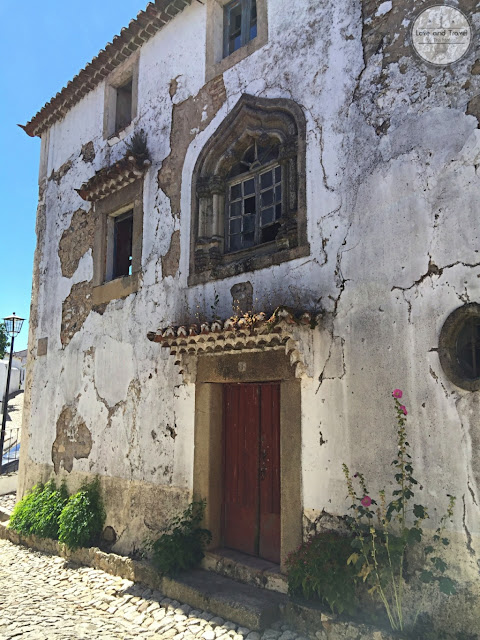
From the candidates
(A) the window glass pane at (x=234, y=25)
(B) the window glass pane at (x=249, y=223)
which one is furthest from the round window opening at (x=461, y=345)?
(A) the window glass pane at (x=234, y=25)

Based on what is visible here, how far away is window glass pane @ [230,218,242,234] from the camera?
6133 mm

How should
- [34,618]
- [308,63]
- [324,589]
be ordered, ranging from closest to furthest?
1. [324,589]
2. [34,618]
3. [308,63]

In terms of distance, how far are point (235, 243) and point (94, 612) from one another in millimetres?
4143

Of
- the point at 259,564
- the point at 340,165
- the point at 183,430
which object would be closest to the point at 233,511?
the point at 259,564

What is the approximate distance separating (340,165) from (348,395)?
2159 mm

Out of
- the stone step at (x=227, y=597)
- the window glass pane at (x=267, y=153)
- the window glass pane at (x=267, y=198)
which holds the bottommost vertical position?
the stone step at (x=227, y=597)

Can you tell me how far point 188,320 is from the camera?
6164 millimetres

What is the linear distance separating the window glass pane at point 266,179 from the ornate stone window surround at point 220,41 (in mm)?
1471

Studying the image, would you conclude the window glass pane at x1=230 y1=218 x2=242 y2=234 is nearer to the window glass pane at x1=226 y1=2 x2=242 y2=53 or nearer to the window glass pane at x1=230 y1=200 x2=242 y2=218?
the window glass pane at x1=230 y1=200 x2=242 y2=218

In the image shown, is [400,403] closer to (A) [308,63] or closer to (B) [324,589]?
(B) [324,589]

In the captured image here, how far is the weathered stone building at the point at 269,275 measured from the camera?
4086 mm

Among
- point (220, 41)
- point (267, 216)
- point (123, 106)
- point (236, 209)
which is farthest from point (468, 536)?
point (123, 106)

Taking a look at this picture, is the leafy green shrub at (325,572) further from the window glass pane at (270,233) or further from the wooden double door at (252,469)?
the window glass pane at (270,233)

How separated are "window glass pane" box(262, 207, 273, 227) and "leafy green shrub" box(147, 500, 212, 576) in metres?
3.16
